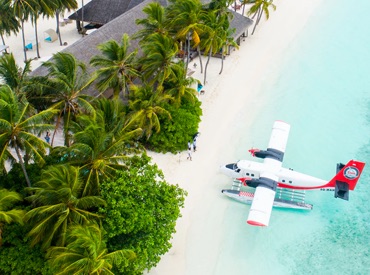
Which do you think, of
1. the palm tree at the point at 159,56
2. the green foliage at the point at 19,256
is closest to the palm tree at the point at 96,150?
the green foliage at the point at 19,256

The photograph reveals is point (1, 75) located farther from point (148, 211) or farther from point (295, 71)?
point (295, 71)

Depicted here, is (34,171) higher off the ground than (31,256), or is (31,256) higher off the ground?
(34,171)

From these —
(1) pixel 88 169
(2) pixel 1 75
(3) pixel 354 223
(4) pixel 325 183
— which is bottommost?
(3) pixel 354 223

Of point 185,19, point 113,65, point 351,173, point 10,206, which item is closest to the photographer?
point 10,206

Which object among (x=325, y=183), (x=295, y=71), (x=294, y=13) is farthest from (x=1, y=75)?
(x=294, y=13)

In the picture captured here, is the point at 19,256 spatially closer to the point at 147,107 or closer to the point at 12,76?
the point at 12,76

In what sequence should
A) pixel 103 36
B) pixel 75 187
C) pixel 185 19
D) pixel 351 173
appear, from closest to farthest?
1. pixel 75 187
2. pixel 351 173
3. pixel 185 19
4. pixel 103 36

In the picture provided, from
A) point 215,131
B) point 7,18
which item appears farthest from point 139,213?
point 7,18

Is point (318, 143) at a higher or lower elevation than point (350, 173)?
lower
